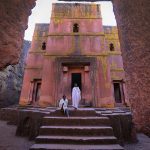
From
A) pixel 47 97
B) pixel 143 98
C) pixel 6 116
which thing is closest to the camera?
pixel 143 98

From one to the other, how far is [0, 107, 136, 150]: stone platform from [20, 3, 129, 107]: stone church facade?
4040mm

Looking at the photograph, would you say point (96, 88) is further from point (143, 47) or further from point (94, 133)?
point (143, 47)

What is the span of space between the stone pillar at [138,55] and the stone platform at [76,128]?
187 centimetres

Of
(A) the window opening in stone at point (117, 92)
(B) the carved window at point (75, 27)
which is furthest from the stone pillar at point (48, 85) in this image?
(A) the window opening in stone at point (117, 92)

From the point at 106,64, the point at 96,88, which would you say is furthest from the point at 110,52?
the point at 96,88

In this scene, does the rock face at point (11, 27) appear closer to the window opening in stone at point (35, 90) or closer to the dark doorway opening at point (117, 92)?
the window opening in stone at point (35, 90)

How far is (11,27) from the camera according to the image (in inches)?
131

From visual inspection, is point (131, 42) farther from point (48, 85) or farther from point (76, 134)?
point (48, 85)

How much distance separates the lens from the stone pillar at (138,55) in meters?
2.66

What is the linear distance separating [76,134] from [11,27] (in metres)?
3.47

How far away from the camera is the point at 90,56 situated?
1160cm

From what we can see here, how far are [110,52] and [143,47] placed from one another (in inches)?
578

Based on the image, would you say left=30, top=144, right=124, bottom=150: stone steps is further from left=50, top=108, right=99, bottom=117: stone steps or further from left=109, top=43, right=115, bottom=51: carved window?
left=109, top=43, right=115, bottom=51: carved window

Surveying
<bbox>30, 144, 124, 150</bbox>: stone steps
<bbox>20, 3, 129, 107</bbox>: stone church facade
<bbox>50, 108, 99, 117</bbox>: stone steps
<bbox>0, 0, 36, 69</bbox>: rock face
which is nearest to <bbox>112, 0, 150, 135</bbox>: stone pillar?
<bbox>30, 144, 124, 150</bbox>: stone steps
